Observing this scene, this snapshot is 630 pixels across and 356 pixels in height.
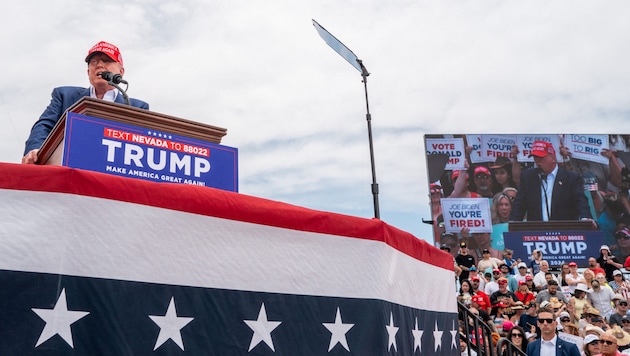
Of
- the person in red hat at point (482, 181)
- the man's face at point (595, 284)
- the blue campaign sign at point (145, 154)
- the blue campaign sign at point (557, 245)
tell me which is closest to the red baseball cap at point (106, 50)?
the blue campaign sign at point (145, 154)

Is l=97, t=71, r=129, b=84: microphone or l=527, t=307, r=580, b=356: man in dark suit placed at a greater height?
l=97, t=71, r=129, b=84: microphone

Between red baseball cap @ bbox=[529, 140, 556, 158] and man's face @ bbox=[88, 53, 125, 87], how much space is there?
82.0ft

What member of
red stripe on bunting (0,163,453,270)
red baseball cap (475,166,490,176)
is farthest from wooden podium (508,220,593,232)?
red stripe on bunting (0,163,453,270)

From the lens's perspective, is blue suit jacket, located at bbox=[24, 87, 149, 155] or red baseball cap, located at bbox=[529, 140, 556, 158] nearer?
blue suit jacket, located at bbox=[24, 87, 149, 155]

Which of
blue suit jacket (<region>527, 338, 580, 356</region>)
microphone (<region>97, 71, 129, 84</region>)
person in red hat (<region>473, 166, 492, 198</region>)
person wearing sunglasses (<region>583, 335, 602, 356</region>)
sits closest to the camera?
microphone (<region>97, 71, 129, 84</region>)

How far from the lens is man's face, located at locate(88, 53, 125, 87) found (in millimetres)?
3312

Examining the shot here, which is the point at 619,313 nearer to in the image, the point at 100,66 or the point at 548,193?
the point at 100,66

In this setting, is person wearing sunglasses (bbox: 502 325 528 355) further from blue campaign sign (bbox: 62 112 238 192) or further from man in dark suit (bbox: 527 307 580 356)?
blue campaign sign (bbox: 62 112 238 192)

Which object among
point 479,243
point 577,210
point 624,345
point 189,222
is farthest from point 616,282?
point 189,222

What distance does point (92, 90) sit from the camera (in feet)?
11.2

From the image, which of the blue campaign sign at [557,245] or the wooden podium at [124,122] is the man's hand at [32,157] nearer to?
the wooden podium at [124,122]

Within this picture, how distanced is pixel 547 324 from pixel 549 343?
0.28 metres

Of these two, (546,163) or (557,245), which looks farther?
(546,163)

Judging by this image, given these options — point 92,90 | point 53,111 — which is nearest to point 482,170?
point 92,90
